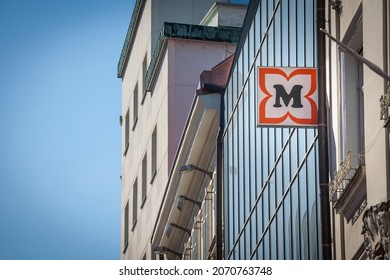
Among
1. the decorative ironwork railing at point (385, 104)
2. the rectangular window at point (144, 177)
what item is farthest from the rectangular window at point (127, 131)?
the decorative ironwork railing at point (385, 104)

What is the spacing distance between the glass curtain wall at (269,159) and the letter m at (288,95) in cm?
53

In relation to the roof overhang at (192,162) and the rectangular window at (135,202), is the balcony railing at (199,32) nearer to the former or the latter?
the roof overhang at (192,162)

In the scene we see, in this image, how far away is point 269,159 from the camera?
31391mm

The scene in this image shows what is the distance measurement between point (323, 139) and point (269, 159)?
18.7ft

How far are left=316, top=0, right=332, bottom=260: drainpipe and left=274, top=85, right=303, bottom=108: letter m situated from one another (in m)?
0.67

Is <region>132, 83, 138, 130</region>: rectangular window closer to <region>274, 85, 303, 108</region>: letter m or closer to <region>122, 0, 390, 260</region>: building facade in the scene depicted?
<region>122, 0, 390, 260</region>: building facade

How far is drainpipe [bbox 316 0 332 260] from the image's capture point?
25109 millimetres

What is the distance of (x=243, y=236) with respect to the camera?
35.7 metres

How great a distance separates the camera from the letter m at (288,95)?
2706 centimetres

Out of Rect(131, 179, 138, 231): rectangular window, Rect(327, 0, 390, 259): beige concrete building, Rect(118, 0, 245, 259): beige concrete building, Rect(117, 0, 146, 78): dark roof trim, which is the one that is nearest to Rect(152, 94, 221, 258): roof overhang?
Rect(118, 0, 245, 259): beige concrete building

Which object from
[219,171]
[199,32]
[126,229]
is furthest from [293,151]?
[126,229]
